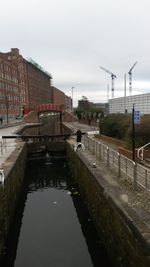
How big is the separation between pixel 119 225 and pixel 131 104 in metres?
24.2

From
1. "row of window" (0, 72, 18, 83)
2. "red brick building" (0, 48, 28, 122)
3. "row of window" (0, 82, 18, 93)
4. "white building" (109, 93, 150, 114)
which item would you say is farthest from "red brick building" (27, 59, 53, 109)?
"white building" (109, 93, 150, 114)

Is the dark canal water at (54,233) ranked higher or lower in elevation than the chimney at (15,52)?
lower

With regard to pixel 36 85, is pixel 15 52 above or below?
above

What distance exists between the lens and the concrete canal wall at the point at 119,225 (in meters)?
6.79

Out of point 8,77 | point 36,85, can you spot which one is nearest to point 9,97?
point 8,77

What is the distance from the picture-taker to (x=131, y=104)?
104 ft

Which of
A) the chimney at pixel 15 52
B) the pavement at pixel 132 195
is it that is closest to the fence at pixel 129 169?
the pavement at pixel 132 195

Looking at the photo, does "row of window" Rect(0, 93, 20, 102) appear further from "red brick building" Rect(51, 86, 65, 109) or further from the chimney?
"red brick building" Rect(51, 86, 65, 109)

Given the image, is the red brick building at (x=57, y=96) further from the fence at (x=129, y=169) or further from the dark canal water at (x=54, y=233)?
the fence at (x=129, y=169)

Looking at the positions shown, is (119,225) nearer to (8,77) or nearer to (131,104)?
(131,104)

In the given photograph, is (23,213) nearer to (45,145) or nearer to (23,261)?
(23,261)

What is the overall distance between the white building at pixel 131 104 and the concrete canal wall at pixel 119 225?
15.8 m

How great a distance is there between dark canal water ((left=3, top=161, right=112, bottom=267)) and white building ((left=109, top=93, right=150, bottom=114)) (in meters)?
11.1

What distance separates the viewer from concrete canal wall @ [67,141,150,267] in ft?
22.3
